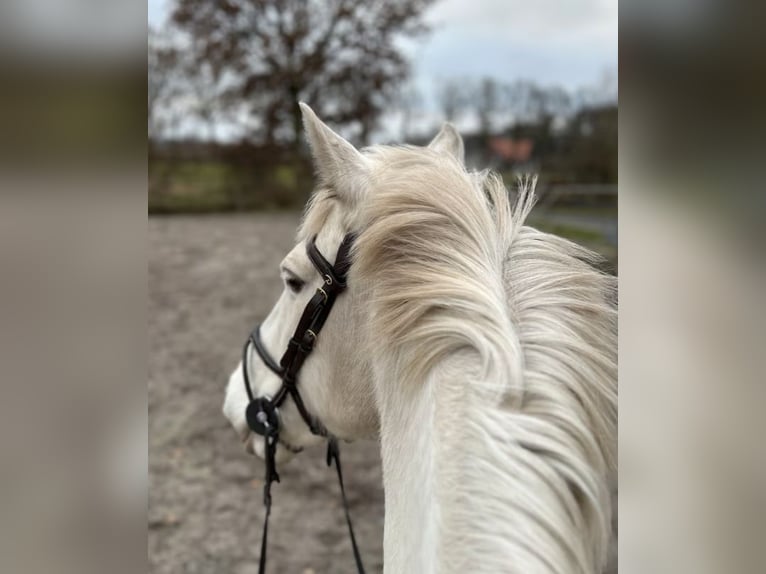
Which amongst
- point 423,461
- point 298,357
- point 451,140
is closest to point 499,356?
point 423,461

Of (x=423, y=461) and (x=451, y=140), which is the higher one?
(x=451, y=140)

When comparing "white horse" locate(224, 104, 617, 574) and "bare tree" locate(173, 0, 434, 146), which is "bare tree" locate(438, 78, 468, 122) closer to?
"bare tree" locate(173, 0, 434, 146)

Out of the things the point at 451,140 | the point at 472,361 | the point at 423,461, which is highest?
the point at 451,140

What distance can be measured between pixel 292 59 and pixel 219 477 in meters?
7.71

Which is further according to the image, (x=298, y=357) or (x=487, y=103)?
(x=487, y=103)

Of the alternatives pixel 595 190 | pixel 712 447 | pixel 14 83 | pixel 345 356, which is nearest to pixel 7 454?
pixel 14 83

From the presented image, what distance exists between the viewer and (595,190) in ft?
18.4

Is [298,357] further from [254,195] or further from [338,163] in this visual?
[254,195]

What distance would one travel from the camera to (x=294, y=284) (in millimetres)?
1401

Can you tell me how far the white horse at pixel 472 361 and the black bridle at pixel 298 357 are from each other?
0.03 metres

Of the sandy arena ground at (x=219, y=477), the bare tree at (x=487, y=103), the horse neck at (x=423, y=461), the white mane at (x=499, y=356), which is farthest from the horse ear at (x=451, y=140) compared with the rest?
the bare tree at (x=487, y=103)

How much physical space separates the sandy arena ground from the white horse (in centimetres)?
259

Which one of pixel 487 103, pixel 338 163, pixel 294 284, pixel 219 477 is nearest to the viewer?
pixel 338 163

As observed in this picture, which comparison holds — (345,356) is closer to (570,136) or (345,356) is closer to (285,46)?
(570,136)
